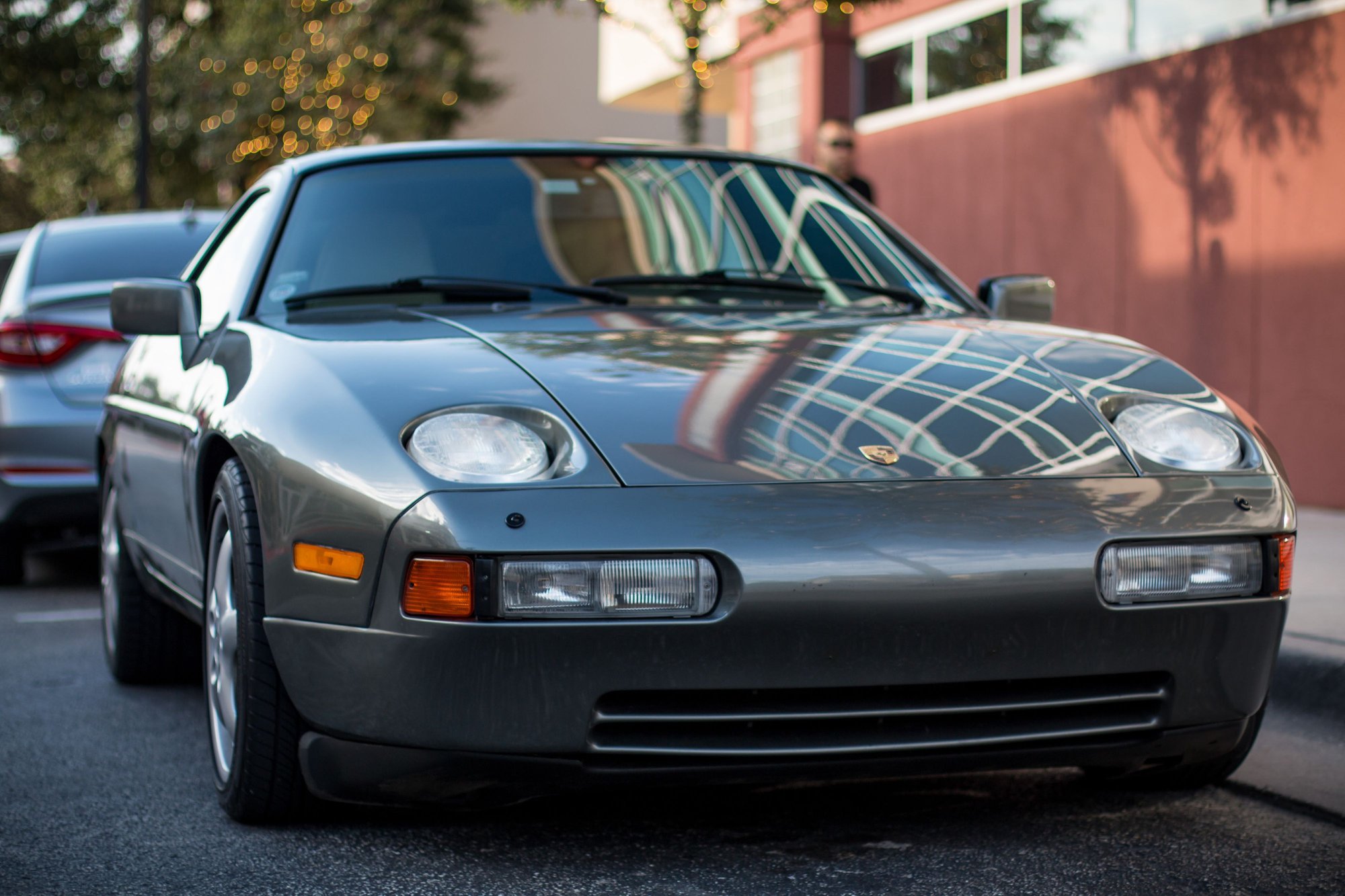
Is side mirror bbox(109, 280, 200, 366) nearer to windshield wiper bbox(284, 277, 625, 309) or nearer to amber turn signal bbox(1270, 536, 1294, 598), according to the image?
windshield wiper bbox(284, 277, 625, 309)

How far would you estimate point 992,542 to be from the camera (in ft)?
9.30

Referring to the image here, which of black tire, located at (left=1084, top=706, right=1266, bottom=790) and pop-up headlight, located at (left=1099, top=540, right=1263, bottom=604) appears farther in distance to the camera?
black tire, located at (left=1084, top=706, right=1266, bottom=790)

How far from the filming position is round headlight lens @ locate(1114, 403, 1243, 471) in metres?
3.14

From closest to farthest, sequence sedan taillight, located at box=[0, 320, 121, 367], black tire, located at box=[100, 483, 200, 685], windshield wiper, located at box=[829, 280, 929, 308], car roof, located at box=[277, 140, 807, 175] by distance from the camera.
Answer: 1. windshield wiper, located at box=[829, 280, 929, 308]
2. car roof, located at box=[277, 140, 807, 175]
3. black tire, located at box=[100, 483, 200, 685]
4. sedan taillight, located at box=[0, 320, 121, 367]

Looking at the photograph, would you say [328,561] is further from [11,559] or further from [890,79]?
[890,79]

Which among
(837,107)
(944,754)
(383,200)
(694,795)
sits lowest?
(694,795)

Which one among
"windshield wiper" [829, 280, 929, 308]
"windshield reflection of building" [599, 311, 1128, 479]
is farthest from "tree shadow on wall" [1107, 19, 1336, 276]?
"windshield reflection of building" [599, 311, 1128, 479]

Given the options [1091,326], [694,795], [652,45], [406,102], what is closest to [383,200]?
[694,795]

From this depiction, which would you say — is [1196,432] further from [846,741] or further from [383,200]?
[383,200]

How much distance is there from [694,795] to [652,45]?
54.6ft

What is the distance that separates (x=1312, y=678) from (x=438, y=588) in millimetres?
2683

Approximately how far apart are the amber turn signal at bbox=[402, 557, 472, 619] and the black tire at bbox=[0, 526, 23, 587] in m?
5.01

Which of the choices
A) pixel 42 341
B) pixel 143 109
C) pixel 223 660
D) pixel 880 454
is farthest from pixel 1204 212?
pixel 143 109

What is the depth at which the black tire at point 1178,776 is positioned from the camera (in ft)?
11.2
